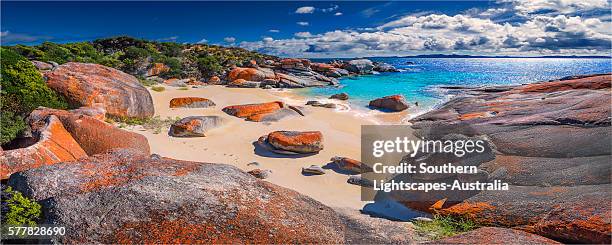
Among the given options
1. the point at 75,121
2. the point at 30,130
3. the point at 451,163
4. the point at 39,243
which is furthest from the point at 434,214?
the point at 30,130

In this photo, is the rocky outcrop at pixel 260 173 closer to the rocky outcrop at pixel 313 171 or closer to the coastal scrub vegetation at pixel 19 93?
the rocky outcrop at pixel 313 171

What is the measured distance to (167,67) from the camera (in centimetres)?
5062

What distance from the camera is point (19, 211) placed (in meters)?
5.46

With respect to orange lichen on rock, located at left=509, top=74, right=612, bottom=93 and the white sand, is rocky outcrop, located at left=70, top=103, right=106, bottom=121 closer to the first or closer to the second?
the white sand

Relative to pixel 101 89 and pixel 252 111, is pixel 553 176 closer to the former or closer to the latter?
pixel 252 111

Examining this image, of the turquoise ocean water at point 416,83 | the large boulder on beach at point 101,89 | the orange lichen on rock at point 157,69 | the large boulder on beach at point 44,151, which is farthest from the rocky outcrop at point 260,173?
the orange lichen on rock at point 157,69

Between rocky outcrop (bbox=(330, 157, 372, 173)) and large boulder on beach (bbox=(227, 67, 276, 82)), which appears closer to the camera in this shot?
rocky outcrop (bbox=(330, 157, 372, 173))

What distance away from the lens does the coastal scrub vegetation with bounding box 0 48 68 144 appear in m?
10.9

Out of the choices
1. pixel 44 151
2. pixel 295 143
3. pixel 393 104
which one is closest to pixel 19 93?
pixel 44 151

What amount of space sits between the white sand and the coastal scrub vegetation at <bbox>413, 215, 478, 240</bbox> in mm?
2252

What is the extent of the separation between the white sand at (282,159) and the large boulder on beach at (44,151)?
4325 mm

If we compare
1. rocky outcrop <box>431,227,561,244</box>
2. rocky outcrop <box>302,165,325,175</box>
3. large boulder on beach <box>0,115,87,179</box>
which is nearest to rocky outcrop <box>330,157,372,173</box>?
rocky outcrop <box>302,165,325,175</box>

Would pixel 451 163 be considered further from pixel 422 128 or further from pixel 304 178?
pixel 422 128

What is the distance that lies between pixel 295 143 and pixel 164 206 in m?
8.93
